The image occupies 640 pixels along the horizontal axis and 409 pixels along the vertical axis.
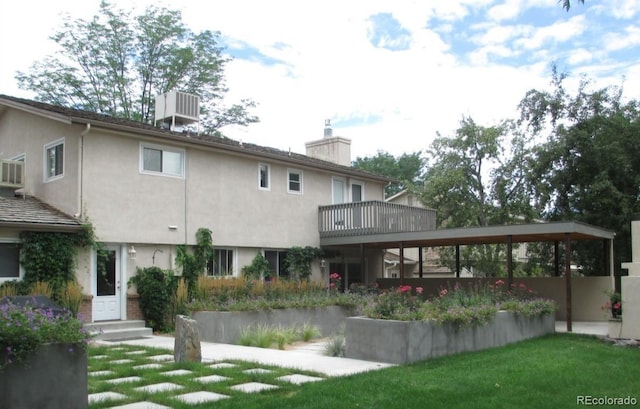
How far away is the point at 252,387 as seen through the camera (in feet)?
26.2

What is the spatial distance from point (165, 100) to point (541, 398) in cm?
1585

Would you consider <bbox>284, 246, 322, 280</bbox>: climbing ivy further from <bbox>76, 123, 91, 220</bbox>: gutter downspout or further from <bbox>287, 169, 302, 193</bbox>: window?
<bbox>76, 123, 91, 220</bbox>: gutter downspout

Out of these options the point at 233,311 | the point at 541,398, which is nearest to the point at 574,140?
the point at 233,311

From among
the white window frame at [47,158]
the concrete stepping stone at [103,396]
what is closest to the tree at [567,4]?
the concrete stepping stone at [103,396]

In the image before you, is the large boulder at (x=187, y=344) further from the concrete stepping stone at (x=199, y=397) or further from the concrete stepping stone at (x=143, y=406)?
the concrete stepping stone at (x=143, y=406)

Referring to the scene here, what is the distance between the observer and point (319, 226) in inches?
874

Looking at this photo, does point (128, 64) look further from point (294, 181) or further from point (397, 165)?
point (397, 165)

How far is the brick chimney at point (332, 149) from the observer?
26234 mm

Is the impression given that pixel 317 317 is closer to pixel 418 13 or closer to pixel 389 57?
pixel 389 57

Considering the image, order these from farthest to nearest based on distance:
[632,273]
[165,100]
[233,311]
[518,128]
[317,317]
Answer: [518,128] → [165,100] → [317,317] → [233,311] → [632,273]

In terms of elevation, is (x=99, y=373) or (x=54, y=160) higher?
(x=54, y=160)

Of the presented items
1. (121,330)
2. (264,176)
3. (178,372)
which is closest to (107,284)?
(121,330)

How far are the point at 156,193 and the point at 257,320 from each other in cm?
505

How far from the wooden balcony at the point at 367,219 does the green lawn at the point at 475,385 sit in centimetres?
1029
